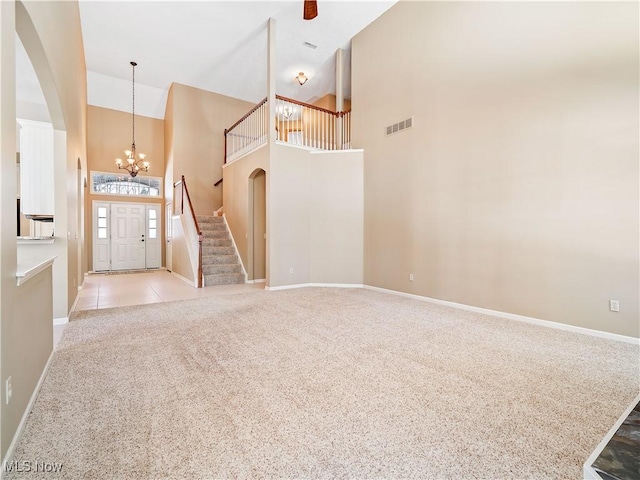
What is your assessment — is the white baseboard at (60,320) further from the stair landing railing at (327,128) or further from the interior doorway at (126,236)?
the interior doorway at (126,236)

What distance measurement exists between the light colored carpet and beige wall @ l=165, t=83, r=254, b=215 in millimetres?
6093

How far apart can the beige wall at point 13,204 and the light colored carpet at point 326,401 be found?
0.29 m

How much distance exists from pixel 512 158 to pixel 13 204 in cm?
510

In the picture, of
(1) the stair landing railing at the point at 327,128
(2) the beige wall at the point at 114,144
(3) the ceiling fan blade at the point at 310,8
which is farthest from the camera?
(2) the beige wall at the point at 114,144

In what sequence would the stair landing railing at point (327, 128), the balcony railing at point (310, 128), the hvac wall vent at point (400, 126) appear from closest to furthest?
1. the hvac wall vent at point (400, 126)
2. the balcony railing at point (310, 128)
3. the stair landing railing at point (327, 128)

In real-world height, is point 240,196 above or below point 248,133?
below

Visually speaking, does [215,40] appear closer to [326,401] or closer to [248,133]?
[248,133]

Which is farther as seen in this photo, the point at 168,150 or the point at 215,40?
the point at 168,150

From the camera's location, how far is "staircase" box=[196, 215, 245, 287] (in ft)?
23.2

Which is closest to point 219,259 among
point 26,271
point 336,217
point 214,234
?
point 214,234

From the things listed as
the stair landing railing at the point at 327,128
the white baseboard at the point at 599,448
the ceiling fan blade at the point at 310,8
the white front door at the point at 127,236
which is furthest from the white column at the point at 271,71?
the white baseboard at the point at 599,448

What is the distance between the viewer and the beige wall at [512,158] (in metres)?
3.34

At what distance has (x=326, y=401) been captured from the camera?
2086 mm

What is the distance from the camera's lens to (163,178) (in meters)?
10.1
